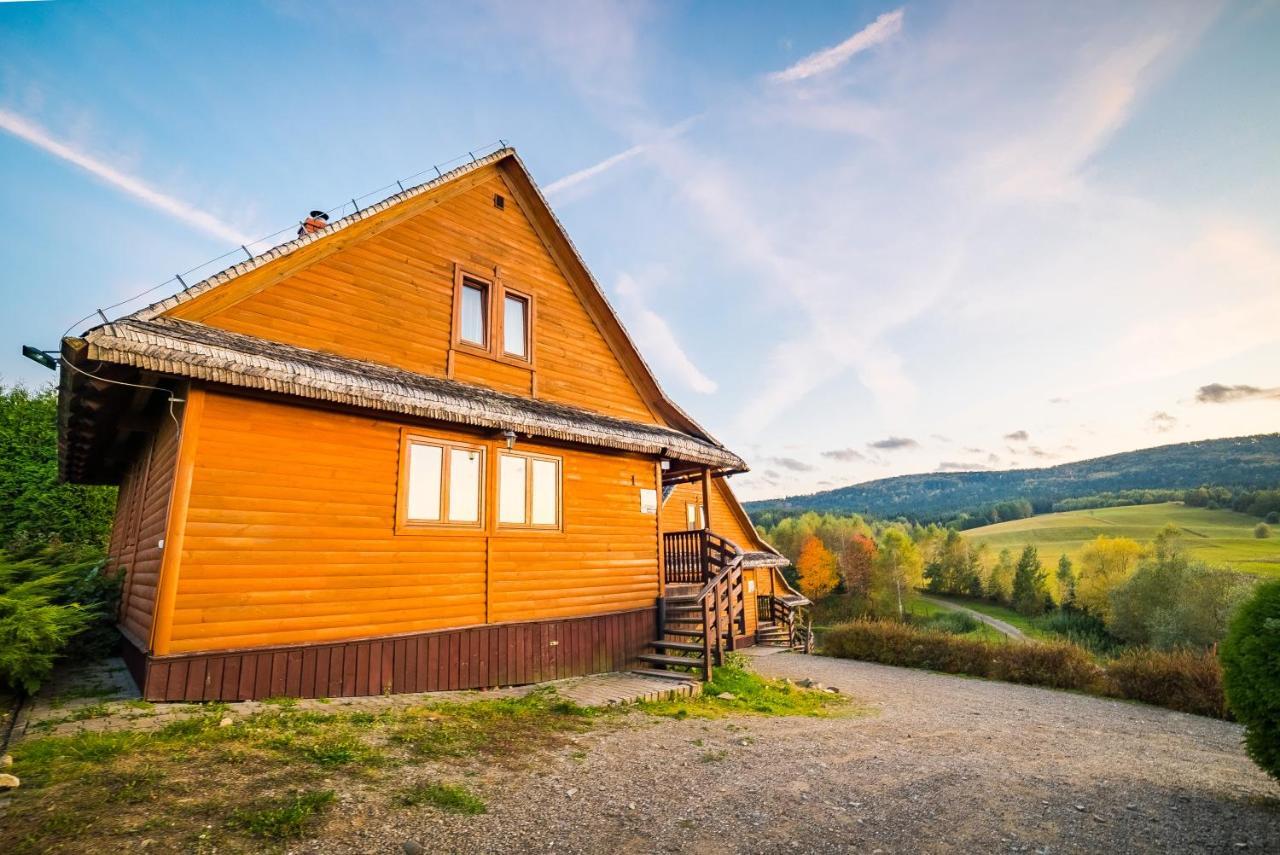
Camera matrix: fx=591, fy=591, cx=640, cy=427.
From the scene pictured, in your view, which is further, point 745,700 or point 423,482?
point 745,700

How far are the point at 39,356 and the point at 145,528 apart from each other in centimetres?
385

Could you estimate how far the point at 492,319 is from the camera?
11070mm

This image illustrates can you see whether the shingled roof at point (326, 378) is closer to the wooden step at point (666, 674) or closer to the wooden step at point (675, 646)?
the wooden step at point (675, 646)

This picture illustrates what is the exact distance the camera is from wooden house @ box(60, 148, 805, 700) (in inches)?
275

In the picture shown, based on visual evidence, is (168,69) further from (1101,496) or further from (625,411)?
(1101,496)

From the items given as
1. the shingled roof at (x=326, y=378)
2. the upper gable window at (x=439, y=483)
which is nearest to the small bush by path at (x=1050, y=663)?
the shingled roof at (x=326, y=378)

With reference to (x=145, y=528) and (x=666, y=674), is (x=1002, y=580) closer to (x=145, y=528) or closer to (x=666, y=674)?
(x=666, y=674)

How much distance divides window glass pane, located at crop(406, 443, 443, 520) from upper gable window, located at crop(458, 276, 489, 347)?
8.11 ft

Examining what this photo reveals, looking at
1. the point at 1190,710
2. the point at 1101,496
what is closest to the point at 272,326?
the point at 1190,710

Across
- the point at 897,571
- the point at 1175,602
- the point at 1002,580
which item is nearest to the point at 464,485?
the point at 1175,602

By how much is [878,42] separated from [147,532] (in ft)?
49.5

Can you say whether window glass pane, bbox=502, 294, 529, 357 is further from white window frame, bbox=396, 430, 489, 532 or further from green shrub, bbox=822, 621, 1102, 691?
green shrub, bbox=822, 621, 1102, 691

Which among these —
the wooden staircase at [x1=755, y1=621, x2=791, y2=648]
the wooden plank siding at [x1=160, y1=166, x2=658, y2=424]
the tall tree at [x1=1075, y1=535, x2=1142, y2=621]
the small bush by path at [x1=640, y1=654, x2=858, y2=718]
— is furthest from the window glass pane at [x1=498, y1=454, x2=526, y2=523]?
the tall tree at [x1=1075, y1=535, x2=1142, y2=621]

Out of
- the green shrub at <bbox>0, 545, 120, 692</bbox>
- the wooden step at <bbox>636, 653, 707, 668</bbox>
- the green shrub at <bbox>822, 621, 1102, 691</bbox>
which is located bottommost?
the green shrub at <bbox>822, 621, 1102, 691</bbox>
